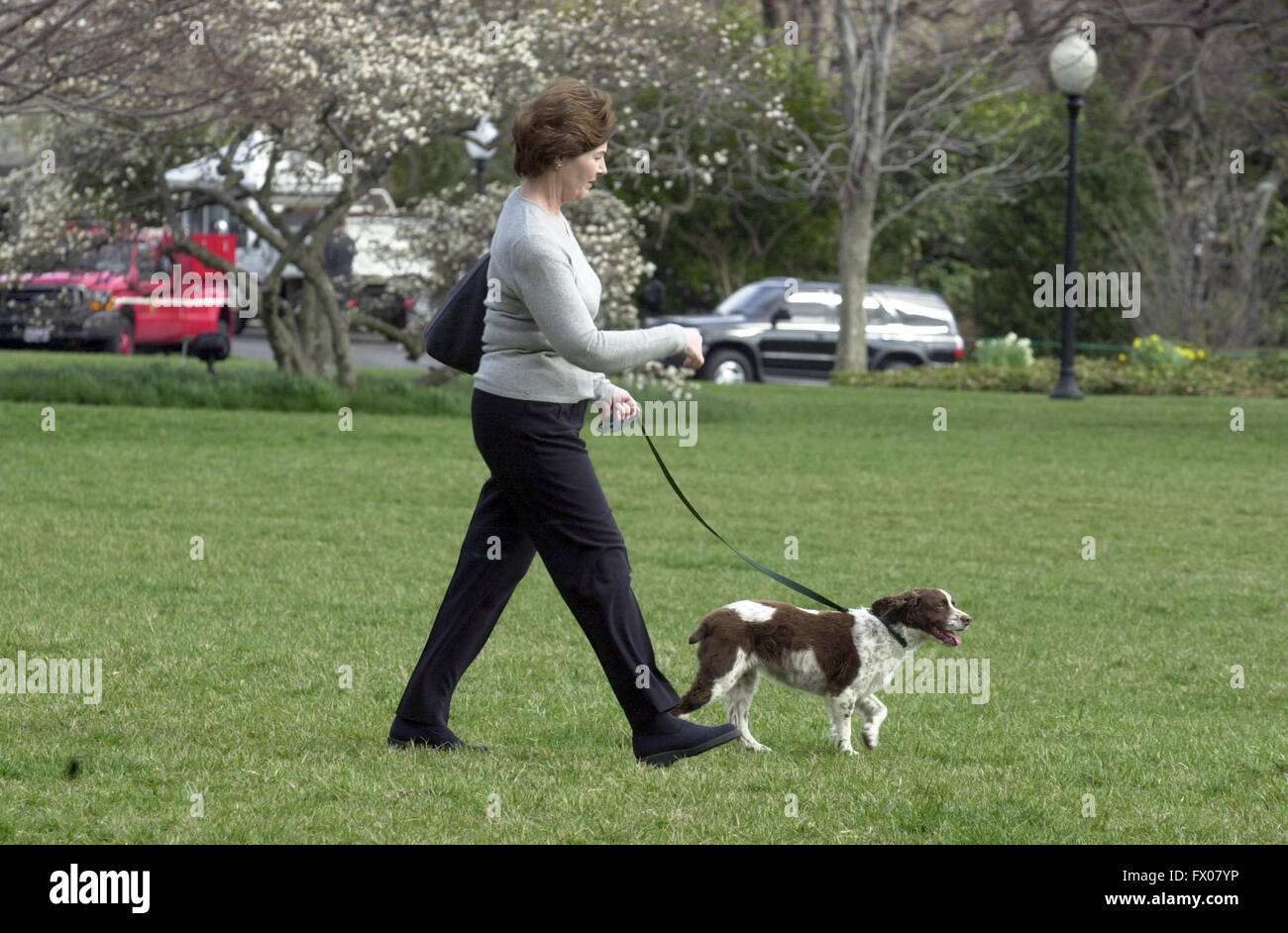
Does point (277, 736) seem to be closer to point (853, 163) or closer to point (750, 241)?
point (853, 163)

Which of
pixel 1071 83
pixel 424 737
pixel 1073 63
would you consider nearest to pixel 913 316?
pixel 1071 83

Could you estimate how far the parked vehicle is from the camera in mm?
29969

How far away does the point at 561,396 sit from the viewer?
5.37m

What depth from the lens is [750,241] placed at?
121 feet

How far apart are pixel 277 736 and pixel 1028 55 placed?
80.4 feet

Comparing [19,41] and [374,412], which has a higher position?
[19,41]

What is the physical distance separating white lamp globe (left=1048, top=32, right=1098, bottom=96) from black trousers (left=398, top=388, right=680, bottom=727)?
1867 cm

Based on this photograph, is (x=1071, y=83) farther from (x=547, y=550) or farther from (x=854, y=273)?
(x=547, y=550)

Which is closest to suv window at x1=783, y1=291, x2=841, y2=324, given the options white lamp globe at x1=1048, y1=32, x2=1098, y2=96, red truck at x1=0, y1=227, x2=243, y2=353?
white lamp globe at x1=1048, y1=32, x2=1098, y2=96

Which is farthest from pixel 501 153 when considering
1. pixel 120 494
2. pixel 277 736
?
pixel 277 736

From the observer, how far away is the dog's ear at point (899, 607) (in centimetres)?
606

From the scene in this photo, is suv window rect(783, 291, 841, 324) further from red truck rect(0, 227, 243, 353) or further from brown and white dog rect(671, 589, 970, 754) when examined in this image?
brown and white dog rect(671, 589, 970, 754)

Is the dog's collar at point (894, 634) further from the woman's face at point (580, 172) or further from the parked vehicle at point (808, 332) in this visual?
the parked vehicle at point (808, 332)

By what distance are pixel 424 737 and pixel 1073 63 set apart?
62.2ft
